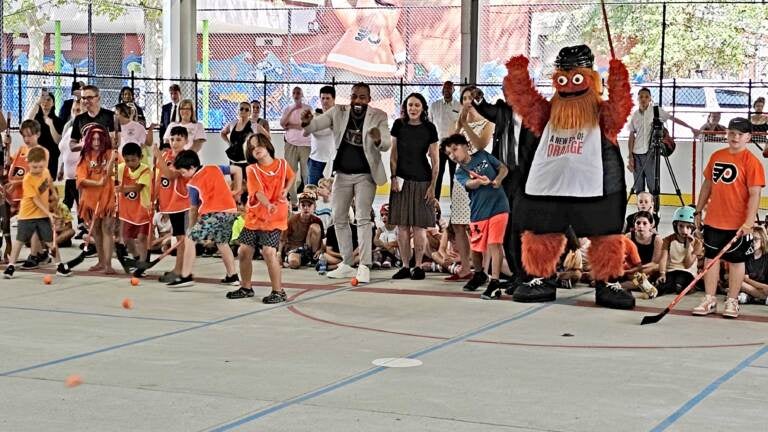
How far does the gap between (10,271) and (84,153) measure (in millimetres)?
1410

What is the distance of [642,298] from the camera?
1115 centimetres

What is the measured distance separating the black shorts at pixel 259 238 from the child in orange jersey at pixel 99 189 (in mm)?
2418

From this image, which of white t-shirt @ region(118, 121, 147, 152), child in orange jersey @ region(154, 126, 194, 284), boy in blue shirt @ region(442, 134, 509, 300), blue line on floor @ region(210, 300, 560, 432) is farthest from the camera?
white t-shirt @ region(118, 121, 147, 152)

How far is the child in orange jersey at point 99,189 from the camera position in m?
12.4

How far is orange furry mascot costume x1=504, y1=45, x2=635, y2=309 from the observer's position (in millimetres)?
10250

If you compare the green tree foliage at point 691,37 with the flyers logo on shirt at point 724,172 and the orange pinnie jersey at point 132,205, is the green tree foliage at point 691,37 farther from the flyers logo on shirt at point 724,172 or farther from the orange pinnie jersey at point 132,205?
the flyers logo on shirt at point 724,172

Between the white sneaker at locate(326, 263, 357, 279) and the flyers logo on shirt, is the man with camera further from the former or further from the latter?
the flyers logo on shirt

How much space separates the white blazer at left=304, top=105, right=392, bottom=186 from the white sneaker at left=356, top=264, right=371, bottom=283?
84 cm

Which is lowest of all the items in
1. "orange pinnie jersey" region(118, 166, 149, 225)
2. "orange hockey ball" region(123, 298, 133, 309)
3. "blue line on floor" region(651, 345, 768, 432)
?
"blue line on floor" region(651, 345, 768, 432)

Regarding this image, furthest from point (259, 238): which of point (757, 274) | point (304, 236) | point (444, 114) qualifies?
point (444, 114)

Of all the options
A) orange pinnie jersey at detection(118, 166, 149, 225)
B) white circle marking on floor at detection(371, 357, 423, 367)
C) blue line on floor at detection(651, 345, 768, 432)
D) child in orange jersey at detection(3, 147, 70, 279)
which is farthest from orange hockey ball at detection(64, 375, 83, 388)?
orange pinnie jersey at detection(118, 166, 149, 225)

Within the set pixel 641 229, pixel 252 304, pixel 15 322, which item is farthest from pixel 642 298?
pixel 15 322

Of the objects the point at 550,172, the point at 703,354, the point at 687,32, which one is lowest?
the point at 703,354

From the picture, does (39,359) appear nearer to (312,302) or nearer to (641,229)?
(312,302)
